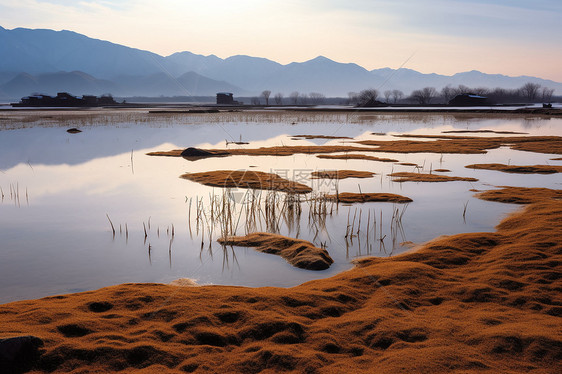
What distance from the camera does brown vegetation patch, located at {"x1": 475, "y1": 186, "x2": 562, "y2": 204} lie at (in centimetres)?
1309

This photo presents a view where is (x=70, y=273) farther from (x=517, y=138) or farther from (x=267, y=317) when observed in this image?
(x=517, y=138)

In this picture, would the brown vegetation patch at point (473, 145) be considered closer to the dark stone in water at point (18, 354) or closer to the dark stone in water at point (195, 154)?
the dark stone in water at point (195, 154)

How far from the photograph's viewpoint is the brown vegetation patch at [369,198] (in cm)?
1348

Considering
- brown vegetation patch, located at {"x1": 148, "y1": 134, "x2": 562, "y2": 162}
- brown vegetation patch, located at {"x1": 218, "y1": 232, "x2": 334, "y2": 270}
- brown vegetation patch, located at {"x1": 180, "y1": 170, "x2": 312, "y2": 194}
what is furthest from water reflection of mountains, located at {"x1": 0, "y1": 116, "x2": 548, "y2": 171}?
brown vegetation patch, located at {"x1": 218, "y1": 232, "x2": 334, "y2": 270}

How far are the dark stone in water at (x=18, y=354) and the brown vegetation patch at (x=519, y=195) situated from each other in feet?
42.9

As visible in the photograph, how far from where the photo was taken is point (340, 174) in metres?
18.0

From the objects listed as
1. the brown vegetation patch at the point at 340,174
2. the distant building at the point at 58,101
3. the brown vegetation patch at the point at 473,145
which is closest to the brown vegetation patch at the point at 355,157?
the brown vegetation patch at the point at 473,145

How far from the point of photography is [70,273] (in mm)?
7852

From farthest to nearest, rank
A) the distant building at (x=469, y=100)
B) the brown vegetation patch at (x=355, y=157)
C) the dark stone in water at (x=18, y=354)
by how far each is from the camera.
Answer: the distant building at (x=469, y=100)
the brown vegetation patch at (x=355, y=157)
the dark stone in water at (x=18, y=354)

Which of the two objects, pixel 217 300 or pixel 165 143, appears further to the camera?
pixel 165 143

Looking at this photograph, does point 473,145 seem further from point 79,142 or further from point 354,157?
point 79,142

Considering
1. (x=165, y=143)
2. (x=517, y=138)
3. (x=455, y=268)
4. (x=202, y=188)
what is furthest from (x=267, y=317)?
(x=517, y=138)

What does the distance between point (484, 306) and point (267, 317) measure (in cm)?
323

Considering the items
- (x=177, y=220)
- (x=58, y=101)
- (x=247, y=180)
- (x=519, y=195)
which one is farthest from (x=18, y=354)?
(x=58, y=101)
